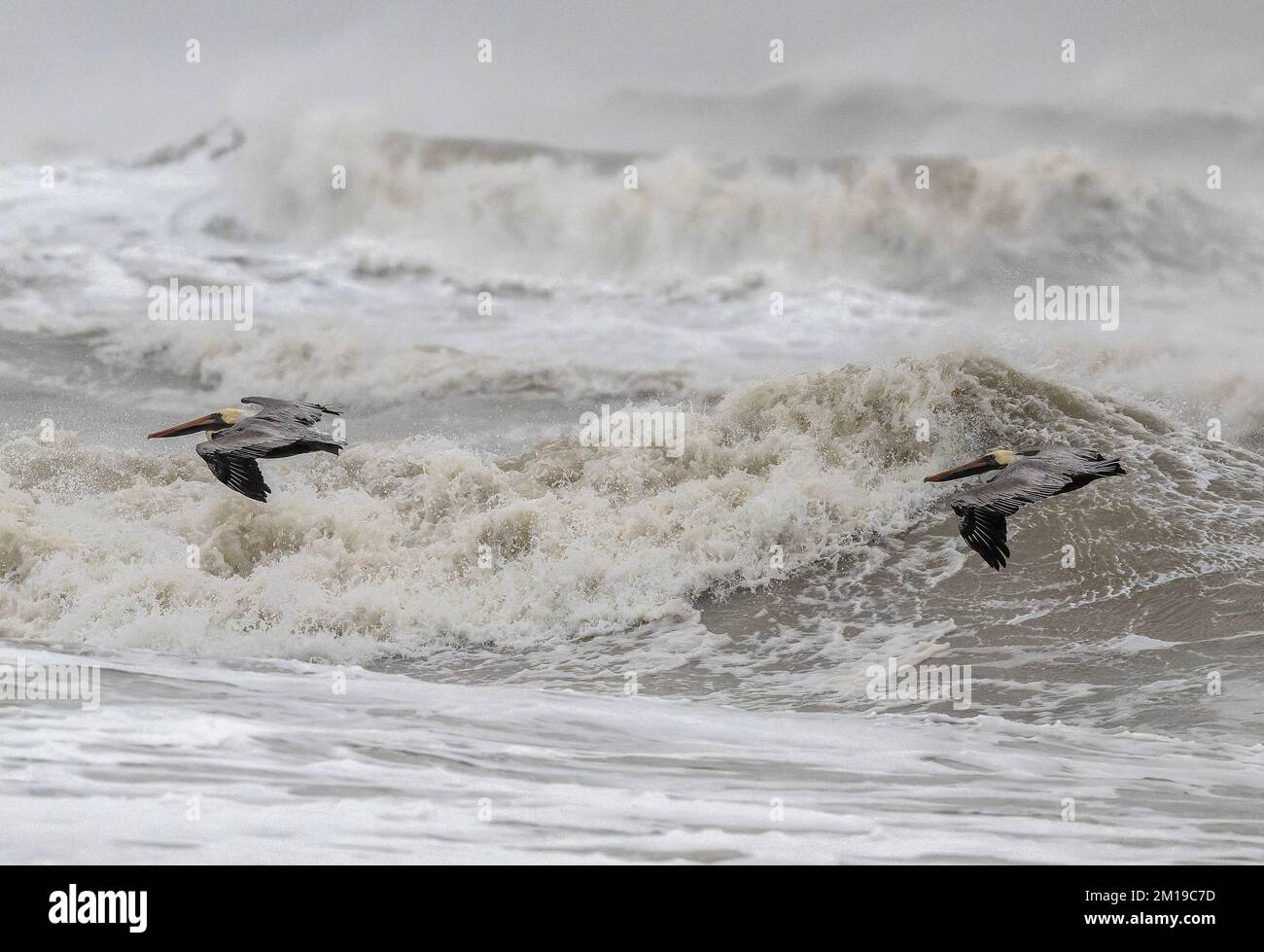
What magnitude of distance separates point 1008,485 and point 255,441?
407 cm

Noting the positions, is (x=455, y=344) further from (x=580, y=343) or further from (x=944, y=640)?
(x=944, y=640)

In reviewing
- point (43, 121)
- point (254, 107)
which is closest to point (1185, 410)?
point (254, 107)

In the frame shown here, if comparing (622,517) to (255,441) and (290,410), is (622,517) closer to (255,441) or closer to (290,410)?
(290,410)

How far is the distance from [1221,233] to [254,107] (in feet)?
38.9

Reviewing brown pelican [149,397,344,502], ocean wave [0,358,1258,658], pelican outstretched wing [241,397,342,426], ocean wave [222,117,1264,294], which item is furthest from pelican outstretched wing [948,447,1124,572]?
ocean wave [222,117,1264,294]

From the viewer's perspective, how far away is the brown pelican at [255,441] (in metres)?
7.73

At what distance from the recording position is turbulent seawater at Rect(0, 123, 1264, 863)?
224 inches

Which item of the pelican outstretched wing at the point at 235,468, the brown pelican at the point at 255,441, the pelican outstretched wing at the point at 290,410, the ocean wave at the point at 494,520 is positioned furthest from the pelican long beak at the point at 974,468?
the pelican outstretched wing at the point at 235,468

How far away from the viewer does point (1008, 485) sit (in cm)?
741

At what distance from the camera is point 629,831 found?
5.19 meters

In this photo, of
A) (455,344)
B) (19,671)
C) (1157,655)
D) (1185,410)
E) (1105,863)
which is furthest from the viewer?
Result: (455,344)

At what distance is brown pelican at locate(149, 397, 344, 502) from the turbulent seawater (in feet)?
3.55

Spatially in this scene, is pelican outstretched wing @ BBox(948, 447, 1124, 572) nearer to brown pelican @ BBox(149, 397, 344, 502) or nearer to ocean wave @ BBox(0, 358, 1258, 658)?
brown pelican @ BBox(149, 397, 344, 502)

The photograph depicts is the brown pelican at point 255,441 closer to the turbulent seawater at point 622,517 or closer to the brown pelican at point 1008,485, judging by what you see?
the turbulent seawater at point 622,517
